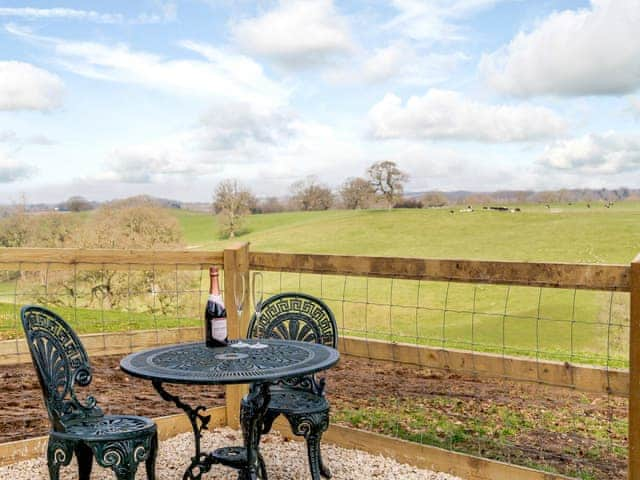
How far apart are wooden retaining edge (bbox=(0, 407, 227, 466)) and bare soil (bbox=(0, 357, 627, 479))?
2.47ft

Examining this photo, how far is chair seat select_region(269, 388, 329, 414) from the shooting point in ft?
10.6

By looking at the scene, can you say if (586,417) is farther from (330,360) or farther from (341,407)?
(330,360)

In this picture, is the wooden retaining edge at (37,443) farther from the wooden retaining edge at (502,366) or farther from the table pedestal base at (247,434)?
the wooden retaining edge at (502,366)

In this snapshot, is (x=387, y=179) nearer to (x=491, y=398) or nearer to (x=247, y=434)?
(x=491, y=398)

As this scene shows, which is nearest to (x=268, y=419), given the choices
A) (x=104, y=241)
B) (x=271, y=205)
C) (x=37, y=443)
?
(x=37, y=443)

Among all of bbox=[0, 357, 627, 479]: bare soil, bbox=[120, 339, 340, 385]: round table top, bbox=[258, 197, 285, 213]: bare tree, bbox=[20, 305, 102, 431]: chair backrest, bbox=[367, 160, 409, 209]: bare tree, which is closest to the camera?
bbox=[120, 339, 340, 385]: round table top

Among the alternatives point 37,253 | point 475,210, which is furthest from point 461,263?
point 475,210

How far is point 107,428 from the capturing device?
289 cm

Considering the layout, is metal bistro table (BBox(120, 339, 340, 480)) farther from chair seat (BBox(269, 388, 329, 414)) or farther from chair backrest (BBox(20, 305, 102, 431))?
chair backrest (BBox(20, 305, 102, 431))

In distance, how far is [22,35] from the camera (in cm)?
907

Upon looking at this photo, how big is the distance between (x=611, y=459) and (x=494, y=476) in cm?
150

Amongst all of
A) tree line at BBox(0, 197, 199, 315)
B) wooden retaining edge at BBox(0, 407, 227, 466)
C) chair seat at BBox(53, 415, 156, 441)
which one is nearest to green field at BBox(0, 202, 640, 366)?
tree line at BBox(0, 197, 199, 315)

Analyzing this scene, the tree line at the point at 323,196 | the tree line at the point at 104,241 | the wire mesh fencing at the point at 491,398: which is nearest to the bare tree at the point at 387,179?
the tree line at the point at 323,196

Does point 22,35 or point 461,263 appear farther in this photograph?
point 22,35
